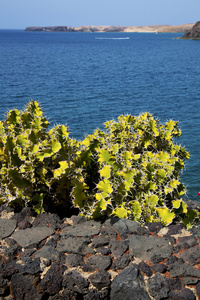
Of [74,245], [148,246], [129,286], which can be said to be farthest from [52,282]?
[148,246]

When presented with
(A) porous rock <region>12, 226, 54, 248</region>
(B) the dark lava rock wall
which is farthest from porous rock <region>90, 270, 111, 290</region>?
(A) porous rock <region>12, 226, 54, 248</region>

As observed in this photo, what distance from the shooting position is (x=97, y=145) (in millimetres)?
5336

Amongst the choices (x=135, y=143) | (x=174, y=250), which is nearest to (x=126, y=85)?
(x=135, y=143)

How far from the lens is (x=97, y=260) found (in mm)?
3752

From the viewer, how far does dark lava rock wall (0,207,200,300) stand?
342 centimetres

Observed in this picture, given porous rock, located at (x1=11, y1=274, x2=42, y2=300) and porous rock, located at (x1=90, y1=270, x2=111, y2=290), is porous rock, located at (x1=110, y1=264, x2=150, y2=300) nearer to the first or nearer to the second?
porous rock, located at (x1=90, y1=270, x2=111, y2=290)

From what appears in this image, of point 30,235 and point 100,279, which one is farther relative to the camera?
point 30,235

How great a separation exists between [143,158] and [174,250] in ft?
5.36

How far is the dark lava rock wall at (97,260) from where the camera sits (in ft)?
→ 11.2

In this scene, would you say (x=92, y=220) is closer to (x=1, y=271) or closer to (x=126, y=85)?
(x=1, y=271)

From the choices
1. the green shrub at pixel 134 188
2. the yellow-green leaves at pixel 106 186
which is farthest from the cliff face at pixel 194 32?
the yellow-green leaves at pixel 106 186

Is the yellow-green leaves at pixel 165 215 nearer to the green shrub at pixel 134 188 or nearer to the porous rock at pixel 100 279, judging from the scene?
the green shrub at pixel 134 188

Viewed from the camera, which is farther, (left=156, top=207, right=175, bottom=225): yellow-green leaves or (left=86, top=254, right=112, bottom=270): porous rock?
(left=156, top=207, right=175, bottom=225): yellow-green leaves

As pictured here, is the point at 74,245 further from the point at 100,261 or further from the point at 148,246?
the point at 148,246
